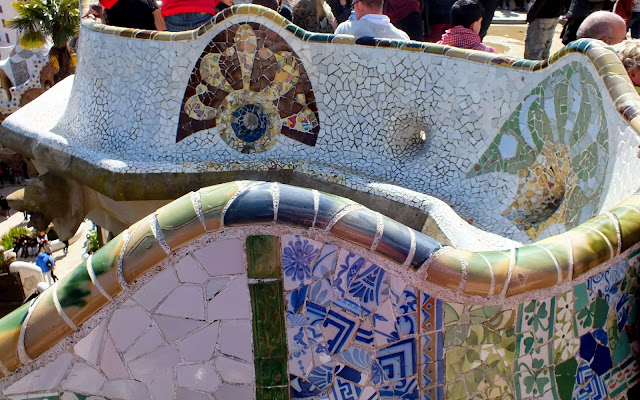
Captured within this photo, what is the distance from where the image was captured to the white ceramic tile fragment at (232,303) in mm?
1521

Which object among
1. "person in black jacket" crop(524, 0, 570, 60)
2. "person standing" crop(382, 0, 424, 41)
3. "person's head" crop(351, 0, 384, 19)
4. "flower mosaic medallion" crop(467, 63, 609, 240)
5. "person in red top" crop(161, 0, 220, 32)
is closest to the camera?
"flower mosaic medallion" crop(467, 63, 609, 240)

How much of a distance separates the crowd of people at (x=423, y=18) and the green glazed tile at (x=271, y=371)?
1.98 m

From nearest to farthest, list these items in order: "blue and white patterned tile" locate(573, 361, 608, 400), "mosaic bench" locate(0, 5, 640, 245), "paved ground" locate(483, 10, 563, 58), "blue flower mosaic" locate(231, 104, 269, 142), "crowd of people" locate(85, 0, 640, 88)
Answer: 1. "blue and white patterned tile" locate(573, 361, 608, 400)
2. "mosaic bench" locate(0, 5, 640, 245)
3. "crowd of people" locate(85, 0, 640, 88)
4. "blue flower mosaic" locate(231, 104, 269, 142)
5. "paved ground" locate(483, 10, 563, 58)

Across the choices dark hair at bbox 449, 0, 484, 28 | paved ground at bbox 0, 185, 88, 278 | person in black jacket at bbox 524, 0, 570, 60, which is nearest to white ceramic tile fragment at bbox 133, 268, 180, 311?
dark hair at bbox 449, 0, 484, 28

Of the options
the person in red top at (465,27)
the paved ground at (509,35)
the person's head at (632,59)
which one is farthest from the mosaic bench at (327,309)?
the paved ground at (509,35)

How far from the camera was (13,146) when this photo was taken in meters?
4.03

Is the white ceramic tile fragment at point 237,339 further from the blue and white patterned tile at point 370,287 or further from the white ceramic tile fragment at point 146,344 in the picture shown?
the blue and white patterned tile at point 370,287

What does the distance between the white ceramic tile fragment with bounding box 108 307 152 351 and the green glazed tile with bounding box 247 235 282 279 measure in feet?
0.87

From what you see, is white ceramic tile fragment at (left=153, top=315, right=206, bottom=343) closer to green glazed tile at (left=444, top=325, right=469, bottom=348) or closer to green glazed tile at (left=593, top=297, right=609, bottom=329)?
green glazed tile at (left=444, top=325, right=469, bottom=348)

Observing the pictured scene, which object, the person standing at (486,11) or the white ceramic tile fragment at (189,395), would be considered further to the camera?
the person standing at (486,11)

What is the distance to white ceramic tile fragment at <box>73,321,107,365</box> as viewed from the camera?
151cm

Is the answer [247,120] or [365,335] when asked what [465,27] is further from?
[365,335]

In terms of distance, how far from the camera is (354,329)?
1.55 metres

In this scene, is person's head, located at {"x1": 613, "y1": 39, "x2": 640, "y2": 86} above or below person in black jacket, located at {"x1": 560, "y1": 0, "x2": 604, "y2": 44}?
above
